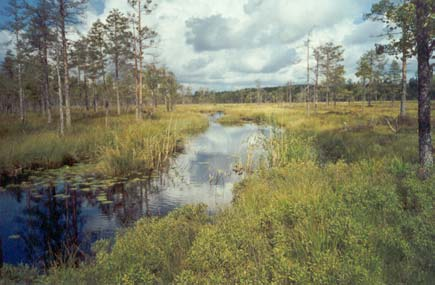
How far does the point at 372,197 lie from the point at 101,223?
6.50 metres

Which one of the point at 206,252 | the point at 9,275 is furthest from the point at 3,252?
the point at 206,252

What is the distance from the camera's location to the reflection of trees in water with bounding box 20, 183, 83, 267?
5828 millimetres

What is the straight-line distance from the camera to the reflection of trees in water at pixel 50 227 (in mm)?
5828

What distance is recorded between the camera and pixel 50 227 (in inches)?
286

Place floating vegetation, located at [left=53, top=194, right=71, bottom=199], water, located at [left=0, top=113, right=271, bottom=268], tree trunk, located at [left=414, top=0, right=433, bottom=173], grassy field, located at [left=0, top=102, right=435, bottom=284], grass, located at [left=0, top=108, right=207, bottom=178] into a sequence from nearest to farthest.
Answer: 1. grassy field, located at [left=0, top=102, right=435, bottom=284]
2. water, located at [left=0, top=113, right=271, bottom=268]
3. tree trunk, located at [left=414, top=0, right=433, bottom=173]
4. floating vegetation, located at [left=53, top=194, right=71, bottom=199]
5. grass, located at [left=0, top=108, right=207, bottom=178]

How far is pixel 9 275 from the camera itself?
15.5 feet

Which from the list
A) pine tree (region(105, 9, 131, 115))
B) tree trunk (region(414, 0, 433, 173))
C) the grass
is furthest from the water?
pine tree (region(105, 9, 131, 115))

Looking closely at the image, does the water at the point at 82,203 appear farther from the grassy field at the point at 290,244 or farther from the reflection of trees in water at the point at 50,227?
the grassy field at the point at 290,244

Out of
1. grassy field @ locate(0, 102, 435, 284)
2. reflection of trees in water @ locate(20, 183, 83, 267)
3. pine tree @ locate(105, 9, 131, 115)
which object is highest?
pine tree @ locate(105, 9, 131, 115)

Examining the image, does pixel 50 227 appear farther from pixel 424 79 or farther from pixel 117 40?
pixel 117 40

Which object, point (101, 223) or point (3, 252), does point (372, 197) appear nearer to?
point (101, 223)

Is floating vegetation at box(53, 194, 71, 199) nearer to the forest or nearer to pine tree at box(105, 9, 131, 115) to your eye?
the forest

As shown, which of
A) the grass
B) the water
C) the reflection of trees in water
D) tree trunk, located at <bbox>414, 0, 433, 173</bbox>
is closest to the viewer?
the reflection of trees in water

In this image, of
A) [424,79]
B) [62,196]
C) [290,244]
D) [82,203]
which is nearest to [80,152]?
[62,196]
